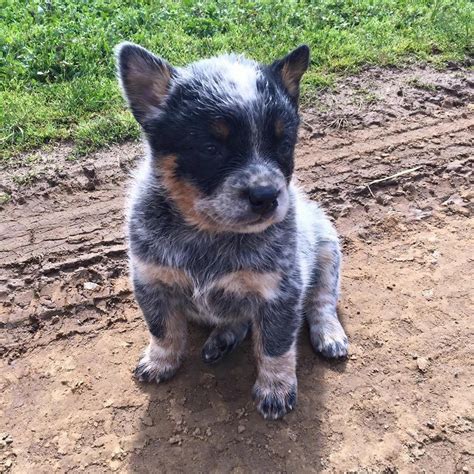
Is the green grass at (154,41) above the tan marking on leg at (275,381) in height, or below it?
above

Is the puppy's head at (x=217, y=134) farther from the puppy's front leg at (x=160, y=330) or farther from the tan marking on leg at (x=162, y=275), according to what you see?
the puppy's front leg at (x=160, y=330)

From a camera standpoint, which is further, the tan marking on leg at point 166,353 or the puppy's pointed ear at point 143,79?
the tan marking on leg at point 166,353

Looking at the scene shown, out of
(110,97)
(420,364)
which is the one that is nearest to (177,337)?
(420,364)

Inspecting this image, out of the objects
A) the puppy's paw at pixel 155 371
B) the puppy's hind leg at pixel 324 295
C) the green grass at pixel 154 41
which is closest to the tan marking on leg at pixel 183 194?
the puppy's paw at pixel 155 371

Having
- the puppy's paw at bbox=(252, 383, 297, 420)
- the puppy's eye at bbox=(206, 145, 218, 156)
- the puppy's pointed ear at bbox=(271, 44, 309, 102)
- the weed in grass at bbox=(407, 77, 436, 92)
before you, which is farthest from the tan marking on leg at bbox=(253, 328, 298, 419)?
the weed in grass at bbox=(407, 77, 436, 92)

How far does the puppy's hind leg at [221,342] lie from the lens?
4.36m

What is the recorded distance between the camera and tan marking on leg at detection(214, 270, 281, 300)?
3805mm

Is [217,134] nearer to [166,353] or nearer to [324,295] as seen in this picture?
[166,353]

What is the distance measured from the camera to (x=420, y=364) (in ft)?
14.5

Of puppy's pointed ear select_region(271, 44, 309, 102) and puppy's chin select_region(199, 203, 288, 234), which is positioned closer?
puppy's chin select_region(199, 203, 288, 234)

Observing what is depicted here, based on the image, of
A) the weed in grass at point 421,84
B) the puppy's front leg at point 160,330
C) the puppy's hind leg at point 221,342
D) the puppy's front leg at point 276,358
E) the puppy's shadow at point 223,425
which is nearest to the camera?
the puppy's shadow at point 223,425

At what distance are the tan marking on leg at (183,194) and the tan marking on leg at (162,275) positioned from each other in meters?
0.37

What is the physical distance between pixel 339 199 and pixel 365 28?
13.4 feet

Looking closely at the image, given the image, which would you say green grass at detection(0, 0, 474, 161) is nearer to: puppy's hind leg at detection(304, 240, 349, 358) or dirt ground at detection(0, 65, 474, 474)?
dirt ground at detection(0, 65, 474, 474)
